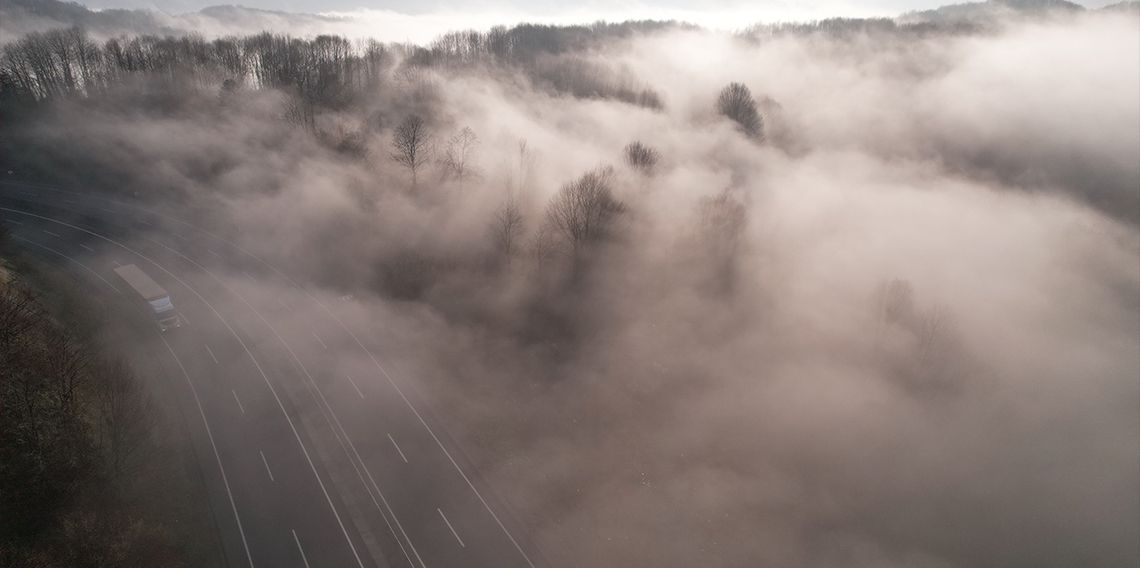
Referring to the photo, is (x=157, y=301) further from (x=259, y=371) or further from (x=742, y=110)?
(x=742, y=110)

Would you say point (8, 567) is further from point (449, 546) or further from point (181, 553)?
point (449, 546)

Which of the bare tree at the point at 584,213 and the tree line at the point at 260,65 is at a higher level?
the tree line at the point at 260,65

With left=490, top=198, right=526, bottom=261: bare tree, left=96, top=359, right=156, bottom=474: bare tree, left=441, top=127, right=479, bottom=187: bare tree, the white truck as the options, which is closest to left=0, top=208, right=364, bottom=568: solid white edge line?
the white truck

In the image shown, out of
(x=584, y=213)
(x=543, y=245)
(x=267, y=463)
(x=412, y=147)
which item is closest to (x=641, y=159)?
(x=584, y=213)

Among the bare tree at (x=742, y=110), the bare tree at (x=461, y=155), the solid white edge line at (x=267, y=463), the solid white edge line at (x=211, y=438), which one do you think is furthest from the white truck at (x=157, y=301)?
the bare tree at (x=742, y=110)

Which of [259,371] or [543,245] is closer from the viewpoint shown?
[259,371]

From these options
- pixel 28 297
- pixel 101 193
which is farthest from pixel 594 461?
pixel 101 193

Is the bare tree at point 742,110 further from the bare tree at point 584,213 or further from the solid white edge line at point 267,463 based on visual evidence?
the solid white edge line at point 267,463
